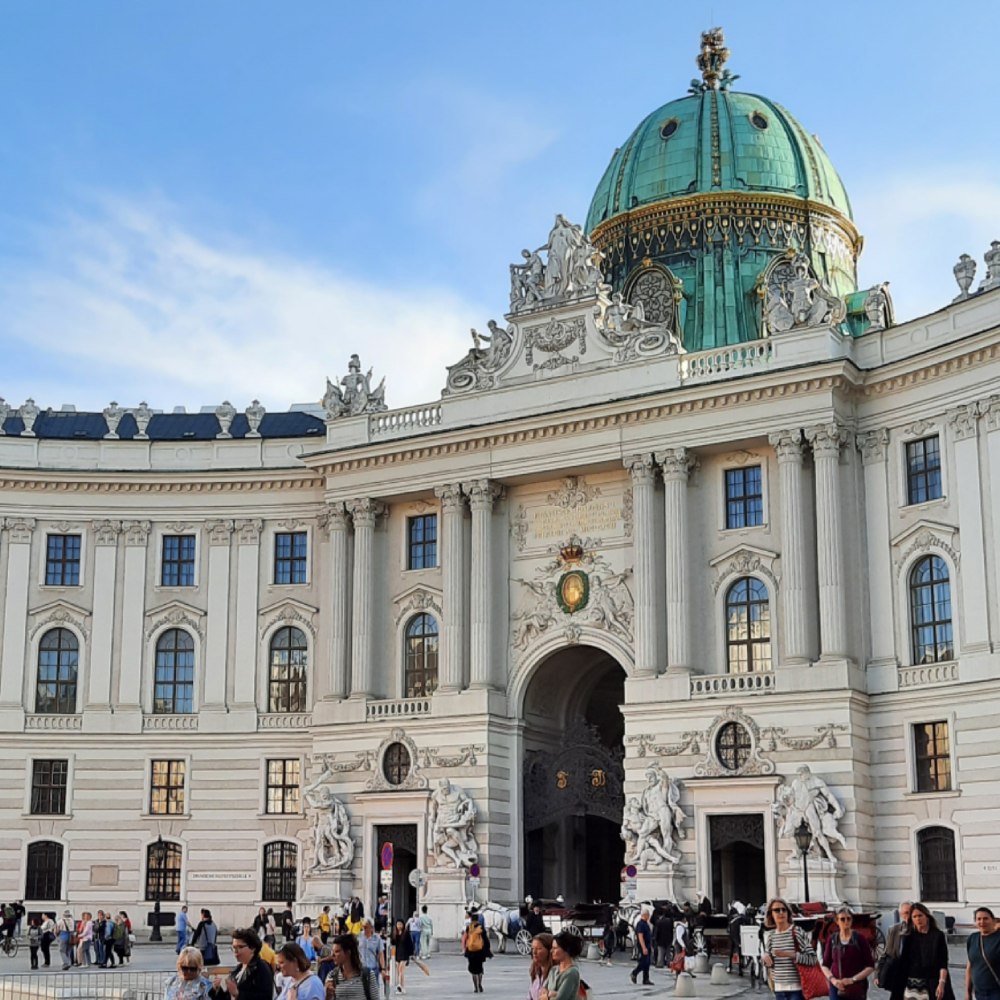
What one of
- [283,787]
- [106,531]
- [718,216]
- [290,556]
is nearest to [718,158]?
[718,216]

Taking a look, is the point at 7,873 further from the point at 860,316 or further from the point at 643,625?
the point at 860,316

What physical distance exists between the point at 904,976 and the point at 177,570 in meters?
43.5

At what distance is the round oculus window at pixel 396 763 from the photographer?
52406 mm

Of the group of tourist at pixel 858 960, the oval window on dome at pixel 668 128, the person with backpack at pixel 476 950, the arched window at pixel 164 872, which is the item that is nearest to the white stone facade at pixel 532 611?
the arched window at pixel 164 872

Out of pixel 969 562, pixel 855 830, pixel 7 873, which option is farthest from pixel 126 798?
pixel 969 562

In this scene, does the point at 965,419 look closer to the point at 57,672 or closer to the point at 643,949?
the point at 643,949

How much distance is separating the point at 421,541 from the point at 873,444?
15717 millimetres

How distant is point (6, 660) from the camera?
57281 mm

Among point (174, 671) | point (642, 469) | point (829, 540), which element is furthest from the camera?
point (174, 671)

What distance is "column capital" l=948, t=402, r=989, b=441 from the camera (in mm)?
45031

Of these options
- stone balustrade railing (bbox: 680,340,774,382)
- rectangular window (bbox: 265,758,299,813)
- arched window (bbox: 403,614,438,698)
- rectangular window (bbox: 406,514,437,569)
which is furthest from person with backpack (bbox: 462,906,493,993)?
rectangular window (bbox: 265,758,299,813)

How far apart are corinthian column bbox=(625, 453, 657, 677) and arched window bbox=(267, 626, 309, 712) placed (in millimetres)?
13630

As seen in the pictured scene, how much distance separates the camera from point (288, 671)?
57250 millimetres

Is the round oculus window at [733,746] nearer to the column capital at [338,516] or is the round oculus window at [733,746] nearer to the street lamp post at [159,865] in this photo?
the column capital at [338,516]
